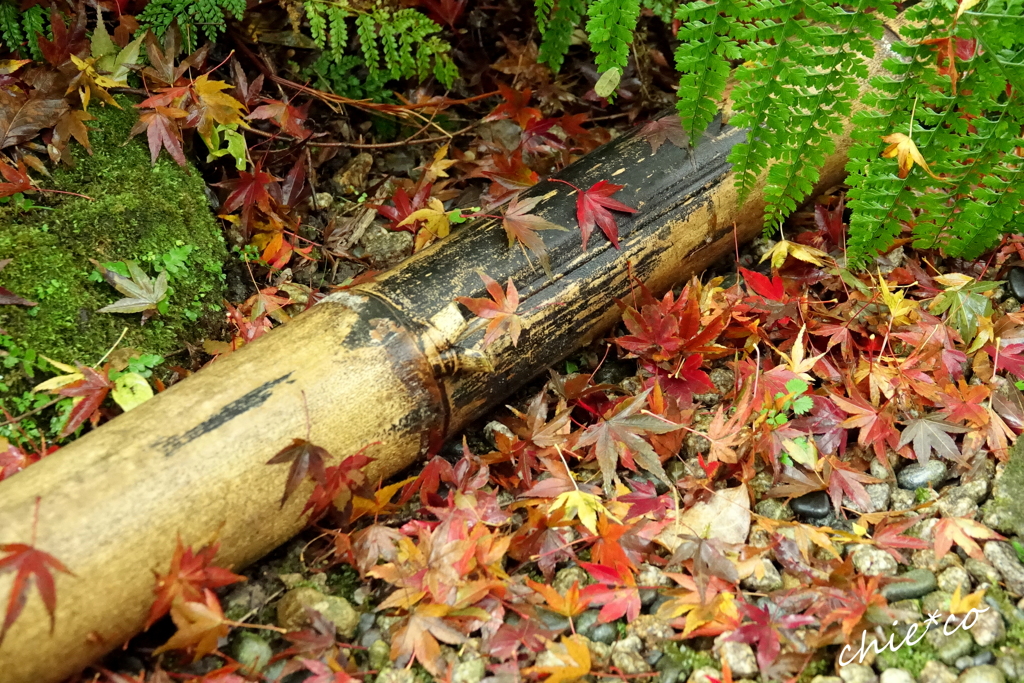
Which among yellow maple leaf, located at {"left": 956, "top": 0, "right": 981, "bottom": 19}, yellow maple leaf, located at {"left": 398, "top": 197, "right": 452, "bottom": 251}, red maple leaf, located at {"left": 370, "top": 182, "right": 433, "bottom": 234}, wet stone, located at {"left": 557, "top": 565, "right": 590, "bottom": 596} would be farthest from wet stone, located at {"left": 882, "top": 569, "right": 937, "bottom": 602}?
red maple leaf, located at {"left": 370, "top": 182, "right": 433, "bottom": 234}

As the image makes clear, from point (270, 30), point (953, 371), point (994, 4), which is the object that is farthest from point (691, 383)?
point (270, 30)

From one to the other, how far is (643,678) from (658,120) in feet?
5.74

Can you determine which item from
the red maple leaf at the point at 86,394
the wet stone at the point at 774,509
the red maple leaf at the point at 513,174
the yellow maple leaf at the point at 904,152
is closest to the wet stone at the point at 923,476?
the wet stone at the point at 774,509

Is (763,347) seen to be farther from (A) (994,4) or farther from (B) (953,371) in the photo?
(A) (994,4)

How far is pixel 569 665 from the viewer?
1609mm

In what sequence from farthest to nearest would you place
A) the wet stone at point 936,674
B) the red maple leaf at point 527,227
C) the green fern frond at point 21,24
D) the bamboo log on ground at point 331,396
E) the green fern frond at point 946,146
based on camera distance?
the green fern frond at point 21,24 < the red maple leaf at point 527,227 < the green fern frond at point 946,146 < the wet stone at point 936,674 < the bamboo log on ground at point 331,396

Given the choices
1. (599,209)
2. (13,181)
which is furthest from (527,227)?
(13,181)

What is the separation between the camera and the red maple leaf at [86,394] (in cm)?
183

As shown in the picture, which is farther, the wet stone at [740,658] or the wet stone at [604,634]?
the wet stone at [604,634]

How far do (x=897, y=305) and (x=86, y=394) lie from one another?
2486mm

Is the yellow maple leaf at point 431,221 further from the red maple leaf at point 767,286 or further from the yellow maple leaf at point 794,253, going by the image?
the yellow maple leaf at point 794,253

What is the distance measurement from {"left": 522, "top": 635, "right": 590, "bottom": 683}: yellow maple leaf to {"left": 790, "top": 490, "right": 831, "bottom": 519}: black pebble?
783mm

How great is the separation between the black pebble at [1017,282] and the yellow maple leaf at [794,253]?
0.66 metres

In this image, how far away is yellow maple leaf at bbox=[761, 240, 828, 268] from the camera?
2420mm
